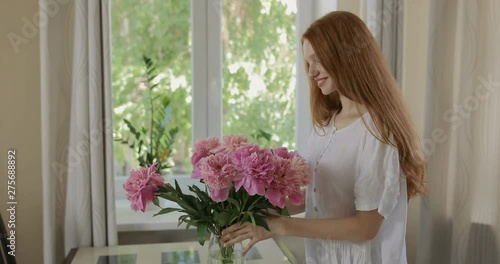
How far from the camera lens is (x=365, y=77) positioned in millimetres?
1152

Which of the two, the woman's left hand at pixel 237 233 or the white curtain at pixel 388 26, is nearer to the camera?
the woman's left hand at pixel 237 233

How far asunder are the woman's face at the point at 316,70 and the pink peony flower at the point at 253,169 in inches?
12.5

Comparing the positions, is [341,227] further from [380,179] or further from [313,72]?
[313,72]

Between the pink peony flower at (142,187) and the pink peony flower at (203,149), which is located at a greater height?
the pink peony flower at (203,149)

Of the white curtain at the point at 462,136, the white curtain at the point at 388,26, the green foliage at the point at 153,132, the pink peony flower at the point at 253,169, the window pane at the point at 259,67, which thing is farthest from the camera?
the window pane at the point at 259,67

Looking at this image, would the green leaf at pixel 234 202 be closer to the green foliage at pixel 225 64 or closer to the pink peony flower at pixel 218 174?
the pink peony flower at pixel 218 174

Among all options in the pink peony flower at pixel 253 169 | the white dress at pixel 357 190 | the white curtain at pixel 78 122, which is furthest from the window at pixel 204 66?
the pink peony flower at pixel 253 169

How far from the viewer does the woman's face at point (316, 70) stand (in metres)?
1.19

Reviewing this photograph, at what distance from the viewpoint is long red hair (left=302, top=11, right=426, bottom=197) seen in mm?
1132

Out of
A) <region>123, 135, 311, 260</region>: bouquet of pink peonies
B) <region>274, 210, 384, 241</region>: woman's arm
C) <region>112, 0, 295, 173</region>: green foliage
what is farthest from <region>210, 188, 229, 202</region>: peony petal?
<region>112, 0, 295, 173</region>: green foliage

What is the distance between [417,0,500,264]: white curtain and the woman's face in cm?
73

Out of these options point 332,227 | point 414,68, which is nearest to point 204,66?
point 414,68

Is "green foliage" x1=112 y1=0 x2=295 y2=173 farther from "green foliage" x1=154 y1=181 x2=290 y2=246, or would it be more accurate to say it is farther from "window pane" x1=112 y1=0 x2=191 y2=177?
"green foliage" x1=154 y1=181 x2=290 y2=246

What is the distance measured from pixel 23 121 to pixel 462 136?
1.78m
